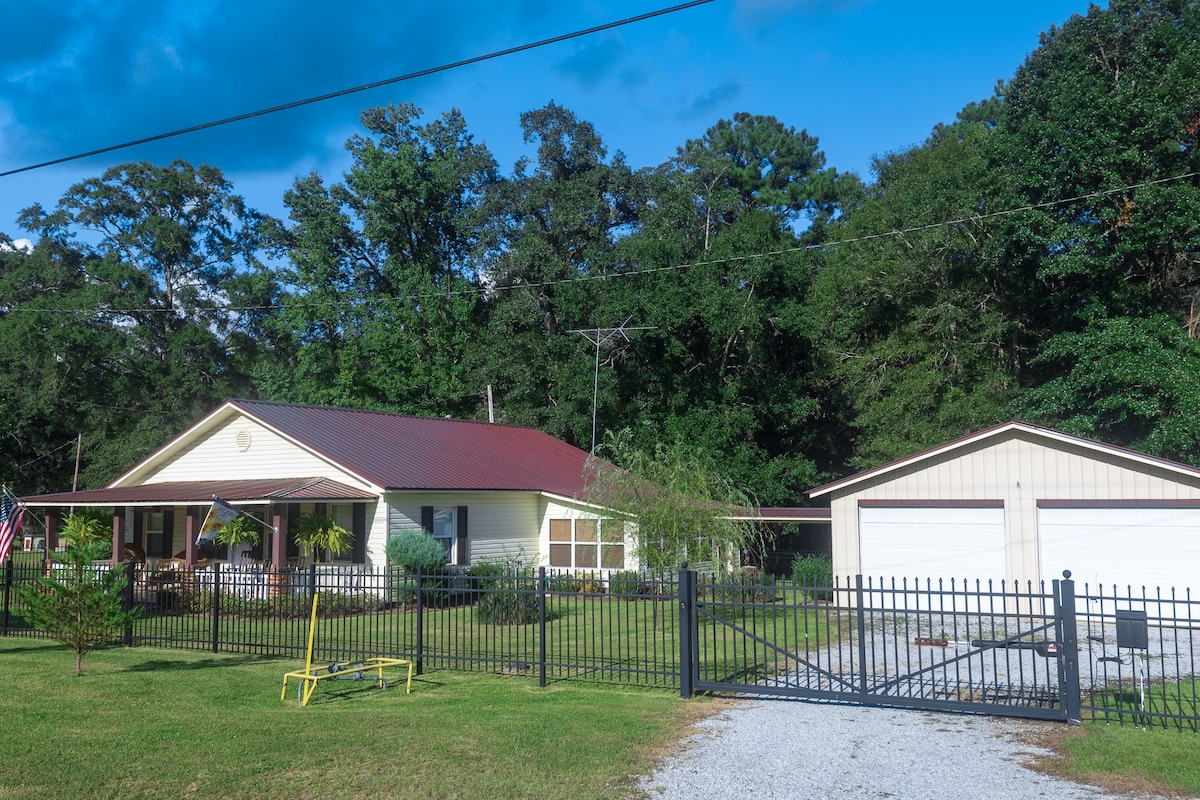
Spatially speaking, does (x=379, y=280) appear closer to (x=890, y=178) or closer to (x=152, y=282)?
(x=152, y=282)

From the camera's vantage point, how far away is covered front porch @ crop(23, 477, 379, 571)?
2338cm

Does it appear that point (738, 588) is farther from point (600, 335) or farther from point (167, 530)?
point (600, 335)

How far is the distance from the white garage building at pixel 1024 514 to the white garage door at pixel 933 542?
0.02 meters

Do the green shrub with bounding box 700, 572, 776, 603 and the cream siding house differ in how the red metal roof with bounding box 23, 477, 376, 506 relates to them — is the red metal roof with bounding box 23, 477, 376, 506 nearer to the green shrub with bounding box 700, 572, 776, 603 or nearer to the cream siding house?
the cream siding house

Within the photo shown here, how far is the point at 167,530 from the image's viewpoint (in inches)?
1166

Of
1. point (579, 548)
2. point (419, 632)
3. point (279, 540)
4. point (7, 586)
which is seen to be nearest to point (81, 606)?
point (419, 632)

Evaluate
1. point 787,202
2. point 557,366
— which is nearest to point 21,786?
point 557,366

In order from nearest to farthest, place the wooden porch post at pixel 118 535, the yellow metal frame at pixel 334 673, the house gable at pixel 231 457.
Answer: the yellow metal frame at pixel 334 673 → the wooden porch post at pixel 118 535 → the house gable at pixel 231 457

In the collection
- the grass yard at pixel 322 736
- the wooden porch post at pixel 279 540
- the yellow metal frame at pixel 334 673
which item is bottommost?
the grass yard at pixel 322 736

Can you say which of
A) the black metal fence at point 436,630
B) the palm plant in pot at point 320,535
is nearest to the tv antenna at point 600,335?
the palm plant in pot at point 320,535

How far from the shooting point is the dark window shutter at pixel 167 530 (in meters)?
29.5

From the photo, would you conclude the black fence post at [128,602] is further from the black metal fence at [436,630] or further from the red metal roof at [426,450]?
the red metal roof at [426,450]

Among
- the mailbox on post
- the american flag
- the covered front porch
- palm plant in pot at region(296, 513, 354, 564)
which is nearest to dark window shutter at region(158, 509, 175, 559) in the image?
the covered front porch

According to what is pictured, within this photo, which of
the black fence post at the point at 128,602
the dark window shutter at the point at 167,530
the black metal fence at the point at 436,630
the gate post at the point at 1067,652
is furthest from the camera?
the dark window shutter at the point at 167,530
